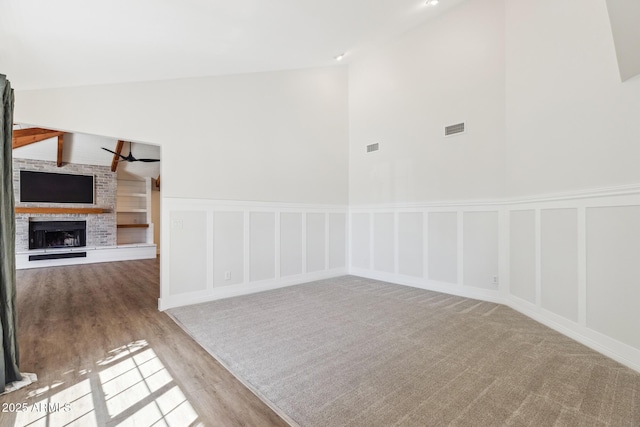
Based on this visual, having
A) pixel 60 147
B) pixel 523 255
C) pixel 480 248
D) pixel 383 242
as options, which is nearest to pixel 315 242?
pixel 383 242

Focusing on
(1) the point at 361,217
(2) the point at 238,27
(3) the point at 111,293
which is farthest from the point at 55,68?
(1) the point at 361,217

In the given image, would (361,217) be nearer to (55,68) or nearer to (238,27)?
(238,27)

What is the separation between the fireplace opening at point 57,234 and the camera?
718 centimetres

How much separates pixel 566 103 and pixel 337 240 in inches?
149

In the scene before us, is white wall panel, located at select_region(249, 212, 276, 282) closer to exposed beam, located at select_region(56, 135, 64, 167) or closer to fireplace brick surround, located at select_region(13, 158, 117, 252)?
exposed beam, located at select_region(56, 135, 64, 167)

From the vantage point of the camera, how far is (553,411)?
1580 mm

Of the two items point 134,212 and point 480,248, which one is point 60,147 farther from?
point 480,248

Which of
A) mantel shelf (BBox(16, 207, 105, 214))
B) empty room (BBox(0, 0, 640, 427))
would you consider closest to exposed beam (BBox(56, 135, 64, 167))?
mantel shelf (BBox(16, 207, 105, 214))

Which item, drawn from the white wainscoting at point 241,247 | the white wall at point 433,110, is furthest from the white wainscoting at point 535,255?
the white wainscoting at point 241,247

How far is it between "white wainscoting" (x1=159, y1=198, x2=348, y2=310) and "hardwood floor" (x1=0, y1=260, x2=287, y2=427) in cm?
60

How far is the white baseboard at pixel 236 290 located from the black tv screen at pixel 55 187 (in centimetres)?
651

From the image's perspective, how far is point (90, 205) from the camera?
8.00 m

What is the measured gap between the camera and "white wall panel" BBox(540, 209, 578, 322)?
101 inches

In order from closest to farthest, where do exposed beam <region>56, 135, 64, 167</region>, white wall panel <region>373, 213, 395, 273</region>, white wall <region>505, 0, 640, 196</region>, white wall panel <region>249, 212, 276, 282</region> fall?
1. white wall <region>505, 0, 640, 196</region>
2. white wall panel <region>249, 212, 276, 282</region>
3. white wall panel <region>373, 213, 395, 273</region>
4. exposed beam <region>56, 135, 64, 167</region>
